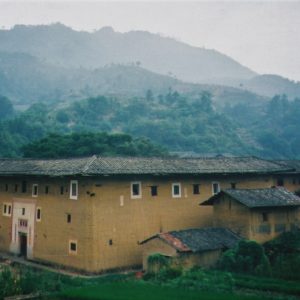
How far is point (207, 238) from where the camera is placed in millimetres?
28172

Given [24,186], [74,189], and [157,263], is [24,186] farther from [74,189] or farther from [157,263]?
[157,263]

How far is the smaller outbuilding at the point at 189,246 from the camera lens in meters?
26.1

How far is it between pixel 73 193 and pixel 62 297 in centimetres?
922

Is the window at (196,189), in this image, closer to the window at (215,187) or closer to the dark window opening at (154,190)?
the window at (215,187)

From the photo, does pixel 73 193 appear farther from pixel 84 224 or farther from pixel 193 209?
pixel 193 209

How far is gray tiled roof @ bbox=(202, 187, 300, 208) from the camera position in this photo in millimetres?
28859

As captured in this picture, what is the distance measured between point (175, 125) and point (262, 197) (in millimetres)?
94068

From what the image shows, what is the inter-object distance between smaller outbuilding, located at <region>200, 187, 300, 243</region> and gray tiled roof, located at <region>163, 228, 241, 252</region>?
0.82 m

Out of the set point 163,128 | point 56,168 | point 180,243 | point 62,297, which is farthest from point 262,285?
point 163,128

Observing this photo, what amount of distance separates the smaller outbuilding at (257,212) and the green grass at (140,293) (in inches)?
334

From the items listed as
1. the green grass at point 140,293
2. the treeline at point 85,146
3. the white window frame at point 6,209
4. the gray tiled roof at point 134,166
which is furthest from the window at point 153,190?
the treeline at point 85,146

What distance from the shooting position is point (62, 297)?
21.3 meters

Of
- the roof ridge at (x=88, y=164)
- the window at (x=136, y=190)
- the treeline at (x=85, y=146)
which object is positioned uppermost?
the treeline at (x=85, y=146)

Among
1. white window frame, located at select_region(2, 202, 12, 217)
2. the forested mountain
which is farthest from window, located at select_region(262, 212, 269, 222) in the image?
the forested mountain
